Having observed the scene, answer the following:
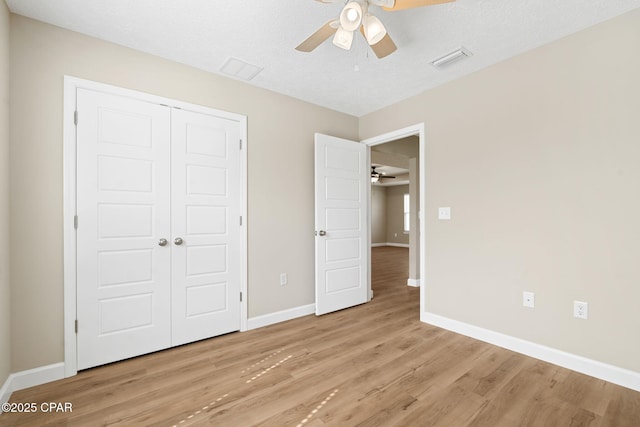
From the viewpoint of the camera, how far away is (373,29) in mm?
1729

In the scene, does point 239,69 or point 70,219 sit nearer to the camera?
point 70,219

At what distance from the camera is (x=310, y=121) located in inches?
139

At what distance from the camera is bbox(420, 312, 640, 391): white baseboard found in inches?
77.7

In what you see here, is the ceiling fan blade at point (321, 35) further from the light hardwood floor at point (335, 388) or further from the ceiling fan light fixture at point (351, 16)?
the light hardwood floor at point (335, 388)

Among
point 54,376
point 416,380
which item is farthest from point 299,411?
point 54,376

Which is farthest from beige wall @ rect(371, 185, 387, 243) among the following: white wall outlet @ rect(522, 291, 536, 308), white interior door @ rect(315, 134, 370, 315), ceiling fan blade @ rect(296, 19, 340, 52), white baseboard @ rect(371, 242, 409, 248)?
ceiling fan blade @ rect(296, 19, 340, 52)

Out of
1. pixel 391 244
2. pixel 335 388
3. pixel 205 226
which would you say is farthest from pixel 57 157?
pixel 391 244

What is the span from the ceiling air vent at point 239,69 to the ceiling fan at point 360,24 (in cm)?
94

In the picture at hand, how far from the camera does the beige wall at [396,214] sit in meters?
11.6

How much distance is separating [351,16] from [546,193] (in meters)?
2.08

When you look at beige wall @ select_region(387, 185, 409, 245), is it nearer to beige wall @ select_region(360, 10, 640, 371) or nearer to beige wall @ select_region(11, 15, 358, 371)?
beige wall @ select_region(360, 10, 640, 371)

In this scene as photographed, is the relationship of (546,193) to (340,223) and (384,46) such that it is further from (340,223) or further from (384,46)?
(340,223)

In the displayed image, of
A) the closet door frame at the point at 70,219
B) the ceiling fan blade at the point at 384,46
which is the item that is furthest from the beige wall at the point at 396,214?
the closet door frame at the point at 70,219

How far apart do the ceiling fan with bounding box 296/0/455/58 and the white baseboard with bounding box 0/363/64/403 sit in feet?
9.58
